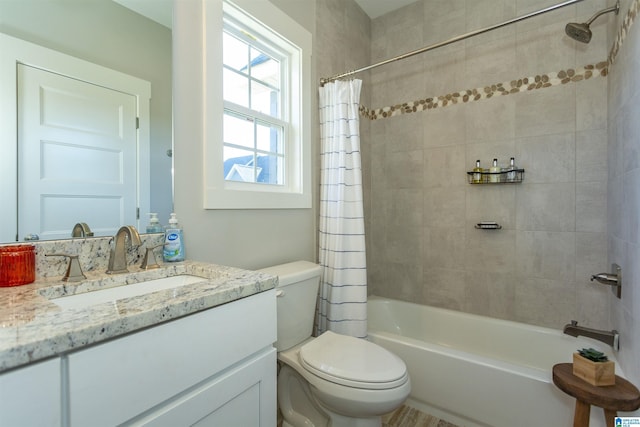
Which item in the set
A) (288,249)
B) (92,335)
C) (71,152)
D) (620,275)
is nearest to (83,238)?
(71,152)

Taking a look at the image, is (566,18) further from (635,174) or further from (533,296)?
(533,296)

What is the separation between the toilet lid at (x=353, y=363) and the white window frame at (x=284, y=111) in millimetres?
774

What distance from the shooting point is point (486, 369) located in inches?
58.8

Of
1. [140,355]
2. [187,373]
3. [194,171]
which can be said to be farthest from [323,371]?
[194,171]

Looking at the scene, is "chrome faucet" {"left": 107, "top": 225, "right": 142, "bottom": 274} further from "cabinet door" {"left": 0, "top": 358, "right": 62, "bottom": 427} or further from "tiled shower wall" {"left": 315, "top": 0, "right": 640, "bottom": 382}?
"tiled shower wall" {"left": 315, "top": 0, "right": 640, "bottom": 382}

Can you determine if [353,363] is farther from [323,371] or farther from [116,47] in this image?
[116,47]

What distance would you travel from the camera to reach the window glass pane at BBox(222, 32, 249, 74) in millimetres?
1591

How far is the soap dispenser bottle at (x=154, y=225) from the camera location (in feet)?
3.96

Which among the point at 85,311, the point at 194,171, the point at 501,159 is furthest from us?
the point at 501,159

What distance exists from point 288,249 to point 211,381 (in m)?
1.07

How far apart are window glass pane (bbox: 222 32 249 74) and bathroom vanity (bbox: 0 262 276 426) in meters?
1.17

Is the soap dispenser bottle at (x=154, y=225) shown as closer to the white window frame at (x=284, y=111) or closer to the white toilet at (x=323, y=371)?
the white window frame at (x=284, y=111)

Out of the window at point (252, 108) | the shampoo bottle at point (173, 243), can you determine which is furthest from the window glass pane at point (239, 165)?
the shampoo bottle at point (173, 243)

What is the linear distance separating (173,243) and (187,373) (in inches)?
24.3
